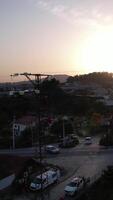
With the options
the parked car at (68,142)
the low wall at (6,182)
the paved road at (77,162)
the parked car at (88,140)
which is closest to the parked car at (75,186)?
the paved road at (77,162)

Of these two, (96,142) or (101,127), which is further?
(101,127)

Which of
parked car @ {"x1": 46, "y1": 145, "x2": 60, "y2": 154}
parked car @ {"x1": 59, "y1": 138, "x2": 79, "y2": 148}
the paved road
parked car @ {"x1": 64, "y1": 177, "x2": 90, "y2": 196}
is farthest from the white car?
parked car @ {"x1": 59, "y1": 138, "x2": 79, "y2": 148}

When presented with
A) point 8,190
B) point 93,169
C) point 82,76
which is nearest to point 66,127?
point 93,169

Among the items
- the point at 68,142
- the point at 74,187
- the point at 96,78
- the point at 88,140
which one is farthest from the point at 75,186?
the point at 96,78

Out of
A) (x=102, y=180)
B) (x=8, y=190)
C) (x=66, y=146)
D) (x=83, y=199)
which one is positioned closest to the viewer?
(x=83, y=199)

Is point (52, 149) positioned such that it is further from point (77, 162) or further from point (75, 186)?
point (75, 186)

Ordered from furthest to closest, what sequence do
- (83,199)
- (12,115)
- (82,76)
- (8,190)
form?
(82,76), (12,115), (8,190), (83,199)

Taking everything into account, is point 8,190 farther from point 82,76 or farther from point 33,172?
point 82,76
